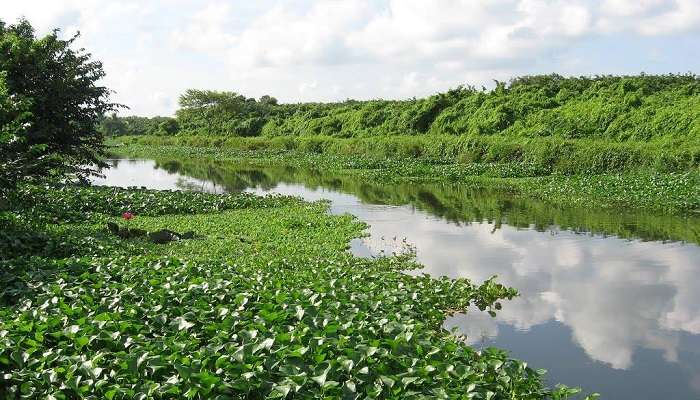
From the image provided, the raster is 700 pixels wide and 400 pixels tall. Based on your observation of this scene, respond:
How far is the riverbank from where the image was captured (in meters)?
22.0

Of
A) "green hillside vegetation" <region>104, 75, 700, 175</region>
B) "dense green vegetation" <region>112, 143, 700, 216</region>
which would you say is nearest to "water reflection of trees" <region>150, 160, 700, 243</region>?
"dense green vegetation" <region>112, 143, 700, 216</region>

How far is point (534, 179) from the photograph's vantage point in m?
28.0

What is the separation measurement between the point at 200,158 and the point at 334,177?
79.4ft

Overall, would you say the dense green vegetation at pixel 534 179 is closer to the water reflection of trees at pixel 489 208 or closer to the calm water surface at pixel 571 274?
the water reflection of trees at pixel 489 208

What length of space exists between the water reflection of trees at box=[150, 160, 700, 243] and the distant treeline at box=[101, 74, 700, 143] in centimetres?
998

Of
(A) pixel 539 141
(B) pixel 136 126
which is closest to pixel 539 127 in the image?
(A) pixel 539 141

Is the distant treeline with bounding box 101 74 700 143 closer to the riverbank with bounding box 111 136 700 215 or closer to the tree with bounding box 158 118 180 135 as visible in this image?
the riverbank with bounding box 111 136 700 215

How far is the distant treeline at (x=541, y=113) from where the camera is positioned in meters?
31.9

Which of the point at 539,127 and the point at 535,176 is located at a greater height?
the point at 539,127

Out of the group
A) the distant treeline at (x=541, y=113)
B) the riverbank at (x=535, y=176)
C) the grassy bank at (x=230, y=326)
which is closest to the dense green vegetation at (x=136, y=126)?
the distant treeline at (x=541, y=113)

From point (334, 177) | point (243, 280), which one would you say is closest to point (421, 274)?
point (243, 280)

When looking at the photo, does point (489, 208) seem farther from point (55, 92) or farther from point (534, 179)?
point (55, 92)

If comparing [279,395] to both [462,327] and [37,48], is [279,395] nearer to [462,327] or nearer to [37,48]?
[462,327]

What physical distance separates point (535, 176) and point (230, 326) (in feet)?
81.1
